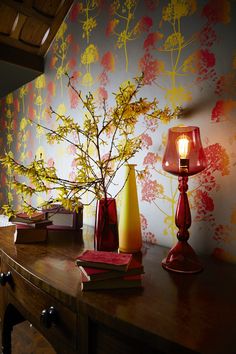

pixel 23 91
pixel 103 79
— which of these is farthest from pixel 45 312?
pixel 23 91

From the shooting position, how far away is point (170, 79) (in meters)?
1.07

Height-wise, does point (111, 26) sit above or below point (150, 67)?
above

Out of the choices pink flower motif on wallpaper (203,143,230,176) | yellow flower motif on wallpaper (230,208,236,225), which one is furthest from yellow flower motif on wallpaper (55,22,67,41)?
yellow flower motif on wallpaper (230,208,236,225)

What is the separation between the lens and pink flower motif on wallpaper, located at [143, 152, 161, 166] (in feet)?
3.75

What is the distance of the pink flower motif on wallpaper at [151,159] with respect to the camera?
114cm

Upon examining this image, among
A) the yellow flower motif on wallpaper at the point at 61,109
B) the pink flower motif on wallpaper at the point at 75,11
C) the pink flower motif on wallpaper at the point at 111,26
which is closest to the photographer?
the pink flower motif on wallpaper at the point at 111,26

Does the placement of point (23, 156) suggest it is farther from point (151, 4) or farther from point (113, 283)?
point (113, 283)

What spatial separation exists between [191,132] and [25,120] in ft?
5.48

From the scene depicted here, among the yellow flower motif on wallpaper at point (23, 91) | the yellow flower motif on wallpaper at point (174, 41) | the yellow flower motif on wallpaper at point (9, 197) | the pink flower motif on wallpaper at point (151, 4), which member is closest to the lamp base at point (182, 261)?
the yellow flower motif on wallpaper at point (174, 41)

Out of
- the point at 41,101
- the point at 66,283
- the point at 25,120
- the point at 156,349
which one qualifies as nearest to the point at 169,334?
the point at 156,349

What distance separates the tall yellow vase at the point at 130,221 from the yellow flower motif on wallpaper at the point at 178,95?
0.33 metres

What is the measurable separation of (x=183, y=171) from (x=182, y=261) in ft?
0.92

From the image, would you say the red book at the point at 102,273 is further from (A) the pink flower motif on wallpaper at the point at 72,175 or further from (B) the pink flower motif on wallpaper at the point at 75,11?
(B) the pink flower motif on wallpaper at the point at 75,11

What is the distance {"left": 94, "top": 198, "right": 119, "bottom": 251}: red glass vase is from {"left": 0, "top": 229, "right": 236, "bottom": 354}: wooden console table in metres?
0.10
